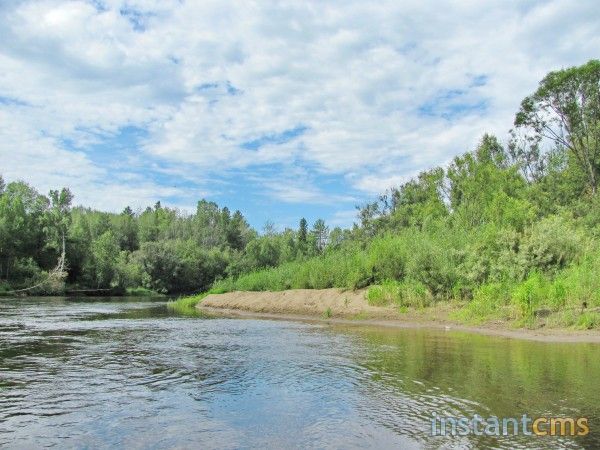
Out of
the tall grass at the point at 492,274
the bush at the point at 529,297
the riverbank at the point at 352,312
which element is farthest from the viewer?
the bush at the point at 529,297

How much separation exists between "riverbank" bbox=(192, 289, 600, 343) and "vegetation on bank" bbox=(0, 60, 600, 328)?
0.59 m

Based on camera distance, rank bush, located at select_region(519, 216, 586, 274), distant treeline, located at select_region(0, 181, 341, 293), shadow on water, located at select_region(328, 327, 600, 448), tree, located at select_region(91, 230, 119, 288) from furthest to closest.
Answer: tree, located at select_region(91, 230, 119, 288) < distant treeline, located at select_region(0, 181, 341, 293) < bush, located at select_region(519, 216, 586, 274) < shadow on water, located at select_region(328, 327, 600, 448)

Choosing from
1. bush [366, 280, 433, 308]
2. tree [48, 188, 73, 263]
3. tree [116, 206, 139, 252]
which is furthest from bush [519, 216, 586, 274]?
tree [116, 206, 139, 252]

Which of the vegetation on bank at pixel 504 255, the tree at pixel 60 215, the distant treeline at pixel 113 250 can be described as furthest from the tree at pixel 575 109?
the tree at pixel 60 215

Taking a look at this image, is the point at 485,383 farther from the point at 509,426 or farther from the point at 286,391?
the point at 286,391

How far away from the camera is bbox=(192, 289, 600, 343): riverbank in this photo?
703 inches

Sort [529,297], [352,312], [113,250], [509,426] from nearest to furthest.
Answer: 1. [509,426]
2. [529,297]
3. [352,312]
4. [113,250]

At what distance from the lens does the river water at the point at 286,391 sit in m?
7.42

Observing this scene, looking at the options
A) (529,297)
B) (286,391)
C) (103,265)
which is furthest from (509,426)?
(103,265)

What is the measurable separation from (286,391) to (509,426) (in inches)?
170

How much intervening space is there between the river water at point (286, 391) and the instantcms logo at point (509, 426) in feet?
0.45

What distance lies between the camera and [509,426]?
7.84 m

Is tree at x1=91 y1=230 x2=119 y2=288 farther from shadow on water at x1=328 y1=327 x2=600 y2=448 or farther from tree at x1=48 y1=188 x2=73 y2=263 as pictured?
shadow on water at x1=328 y1=327 x2=600 y2=448

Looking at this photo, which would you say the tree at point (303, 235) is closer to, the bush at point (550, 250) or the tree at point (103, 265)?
the tree at point (103, 265)
